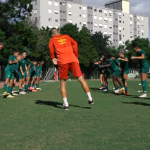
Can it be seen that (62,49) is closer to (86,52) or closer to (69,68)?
(69,68)

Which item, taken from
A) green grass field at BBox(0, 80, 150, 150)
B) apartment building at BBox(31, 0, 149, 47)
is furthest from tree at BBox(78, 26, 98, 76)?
green grass field at BBox(0, 80, 150, 150)

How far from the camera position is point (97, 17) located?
105938 mm

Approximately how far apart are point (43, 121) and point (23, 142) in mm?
1566

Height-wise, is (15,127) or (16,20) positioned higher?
(16,20)

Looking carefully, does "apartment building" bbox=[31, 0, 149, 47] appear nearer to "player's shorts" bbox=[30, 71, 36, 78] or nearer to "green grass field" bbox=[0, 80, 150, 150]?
"player's shorts" bbox=[30, 71, 36, 78]

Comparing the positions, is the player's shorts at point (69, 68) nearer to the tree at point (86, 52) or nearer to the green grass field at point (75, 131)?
the green grass field at point (75, 131)

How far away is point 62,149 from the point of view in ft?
11.5

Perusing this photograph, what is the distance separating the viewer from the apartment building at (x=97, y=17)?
9444 cm

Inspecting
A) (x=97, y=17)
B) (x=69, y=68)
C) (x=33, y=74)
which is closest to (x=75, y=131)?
(x=69, y=68)

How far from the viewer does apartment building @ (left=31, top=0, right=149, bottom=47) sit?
310 feet

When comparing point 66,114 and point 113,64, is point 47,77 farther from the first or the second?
point 66,114

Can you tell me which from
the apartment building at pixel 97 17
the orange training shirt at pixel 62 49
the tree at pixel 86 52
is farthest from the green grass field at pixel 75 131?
the apartment building at pixel 97 17

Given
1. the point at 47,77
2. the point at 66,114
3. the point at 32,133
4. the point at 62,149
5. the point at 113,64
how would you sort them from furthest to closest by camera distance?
the point at 47,77 < the point at 113,64 < the point at 66,114 < the point at 32,133 < the point at 62,149

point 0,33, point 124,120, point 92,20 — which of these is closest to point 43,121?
point 124,120
